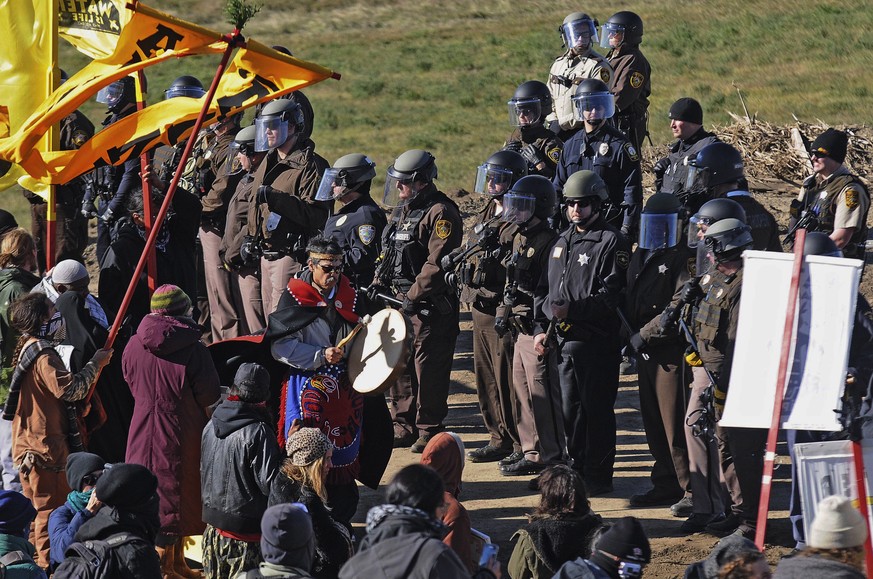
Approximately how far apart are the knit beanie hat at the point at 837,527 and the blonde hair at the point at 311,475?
276 cm

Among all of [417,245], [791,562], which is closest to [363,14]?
[417,245]

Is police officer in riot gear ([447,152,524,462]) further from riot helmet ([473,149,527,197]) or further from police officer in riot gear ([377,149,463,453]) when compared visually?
police officer in riot gear ([377,149,463,453])

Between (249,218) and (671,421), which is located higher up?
(249,218)

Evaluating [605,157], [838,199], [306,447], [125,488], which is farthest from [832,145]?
[125,488]

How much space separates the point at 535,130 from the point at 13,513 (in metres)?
7.52

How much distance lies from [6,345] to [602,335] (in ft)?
14.1

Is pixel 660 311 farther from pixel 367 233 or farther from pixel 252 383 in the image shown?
pixel 252 383

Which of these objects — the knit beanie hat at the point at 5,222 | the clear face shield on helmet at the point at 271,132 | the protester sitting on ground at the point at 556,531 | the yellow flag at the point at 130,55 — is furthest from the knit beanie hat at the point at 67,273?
the protester sitting on ground at the point at 556,531

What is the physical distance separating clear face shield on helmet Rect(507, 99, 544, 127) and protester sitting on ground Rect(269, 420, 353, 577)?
604 centimetres

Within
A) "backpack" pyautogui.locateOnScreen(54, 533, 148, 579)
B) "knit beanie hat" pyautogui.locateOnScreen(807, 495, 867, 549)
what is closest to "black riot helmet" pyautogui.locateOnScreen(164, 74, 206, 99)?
"backpack" pyautogui.locateOnScreen(54, 533, 148, 579)

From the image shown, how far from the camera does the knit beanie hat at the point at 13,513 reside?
6816 millimetres

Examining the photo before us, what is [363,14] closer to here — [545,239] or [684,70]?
[684,70]

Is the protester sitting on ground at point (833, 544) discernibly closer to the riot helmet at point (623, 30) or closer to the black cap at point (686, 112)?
the black cap at point (686, 112)

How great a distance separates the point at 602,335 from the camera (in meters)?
10.3
